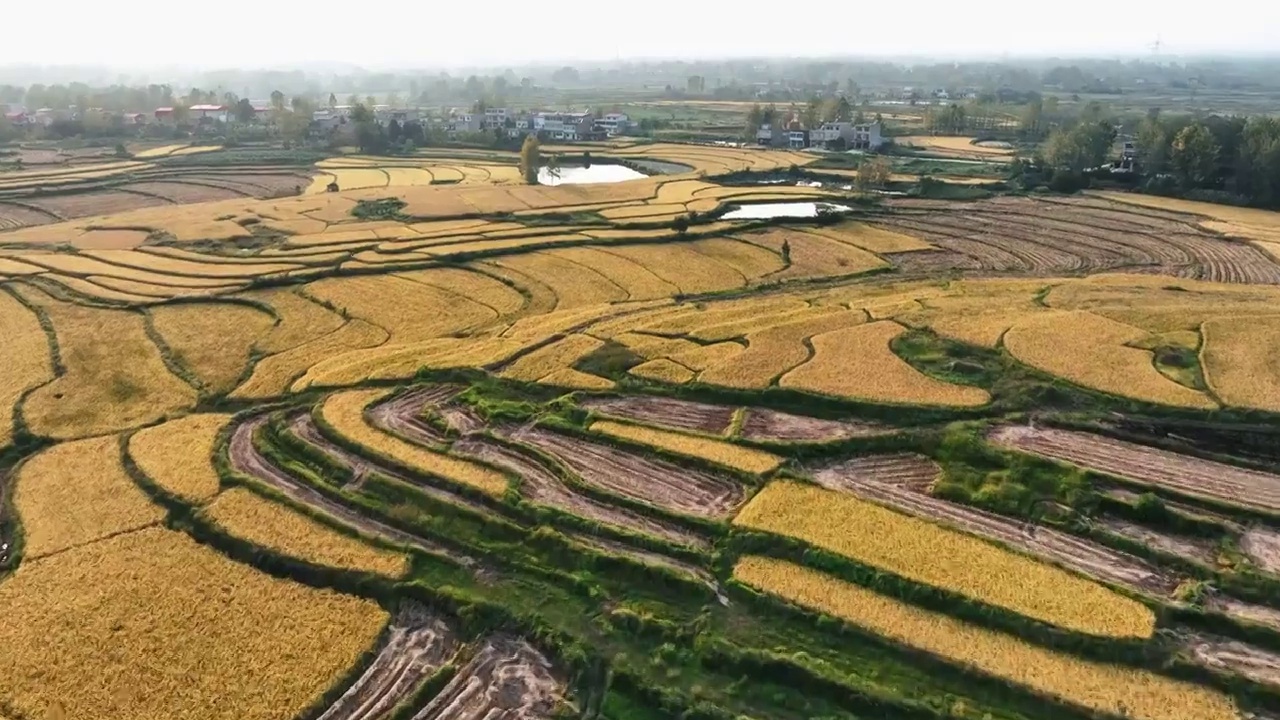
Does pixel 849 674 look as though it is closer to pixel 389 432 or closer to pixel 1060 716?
pixel 1060 716

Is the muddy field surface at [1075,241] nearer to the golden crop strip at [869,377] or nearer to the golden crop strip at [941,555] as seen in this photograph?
the golden crop strip at [869,377]

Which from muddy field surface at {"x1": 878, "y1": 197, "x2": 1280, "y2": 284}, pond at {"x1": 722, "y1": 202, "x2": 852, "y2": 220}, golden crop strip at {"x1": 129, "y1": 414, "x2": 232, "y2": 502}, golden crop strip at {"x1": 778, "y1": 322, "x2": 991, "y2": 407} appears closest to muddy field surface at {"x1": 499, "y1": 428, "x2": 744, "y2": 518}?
golden crop strip at {"x1": 778, "y1": 322, "x2": 991, "y2": 407}

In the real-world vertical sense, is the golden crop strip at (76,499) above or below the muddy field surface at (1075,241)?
below

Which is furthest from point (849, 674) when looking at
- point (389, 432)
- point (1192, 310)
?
point (1192, 310)

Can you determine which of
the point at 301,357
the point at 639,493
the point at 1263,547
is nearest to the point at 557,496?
the point at 639,493

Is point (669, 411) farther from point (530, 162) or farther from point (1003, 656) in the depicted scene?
point (530, 162)

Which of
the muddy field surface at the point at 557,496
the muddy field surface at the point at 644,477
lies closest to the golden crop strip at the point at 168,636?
the muddy field surface at the point at 557,496

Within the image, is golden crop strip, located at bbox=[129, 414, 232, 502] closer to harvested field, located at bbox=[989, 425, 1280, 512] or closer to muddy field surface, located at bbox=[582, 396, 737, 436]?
muddy field surface, located at bbox=[582, 396, 737, 436]
